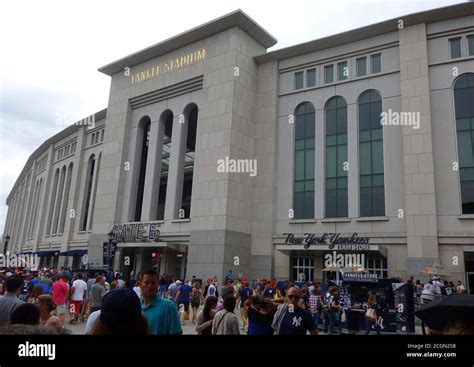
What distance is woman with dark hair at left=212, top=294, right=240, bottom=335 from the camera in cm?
576

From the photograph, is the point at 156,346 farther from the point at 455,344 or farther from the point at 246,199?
the point at 246,199

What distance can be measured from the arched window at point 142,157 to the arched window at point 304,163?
1539 centimetres

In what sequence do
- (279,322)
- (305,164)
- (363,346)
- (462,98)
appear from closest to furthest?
(363,346) < (279,322) < (462,98) < (305,164)

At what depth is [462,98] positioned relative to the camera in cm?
2500

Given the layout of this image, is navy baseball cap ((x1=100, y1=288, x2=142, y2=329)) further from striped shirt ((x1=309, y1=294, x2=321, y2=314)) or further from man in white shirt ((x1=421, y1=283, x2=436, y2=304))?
man in white shirt ((x1=421, y1=283, x2=436, y2=304))

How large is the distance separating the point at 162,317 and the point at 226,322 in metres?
1.88

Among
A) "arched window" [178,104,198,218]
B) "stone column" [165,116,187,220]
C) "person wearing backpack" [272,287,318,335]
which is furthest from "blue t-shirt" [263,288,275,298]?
"arched window" [178,104,198,218]

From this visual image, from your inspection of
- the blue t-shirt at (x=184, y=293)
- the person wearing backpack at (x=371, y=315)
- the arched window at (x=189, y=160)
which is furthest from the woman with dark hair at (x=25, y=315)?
the arched window at (x=189, y=160)

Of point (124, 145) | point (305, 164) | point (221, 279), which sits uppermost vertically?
point (124, 145)

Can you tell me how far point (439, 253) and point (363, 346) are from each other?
24419mm

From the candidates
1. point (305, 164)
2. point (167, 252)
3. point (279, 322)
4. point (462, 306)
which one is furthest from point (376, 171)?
point (462, 306)

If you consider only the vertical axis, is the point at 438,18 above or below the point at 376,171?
above

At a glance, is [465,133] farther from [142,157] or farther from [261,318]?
[142,157]

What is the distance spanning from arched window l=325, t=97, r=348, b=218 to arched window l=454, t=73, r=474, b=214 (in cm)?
728
